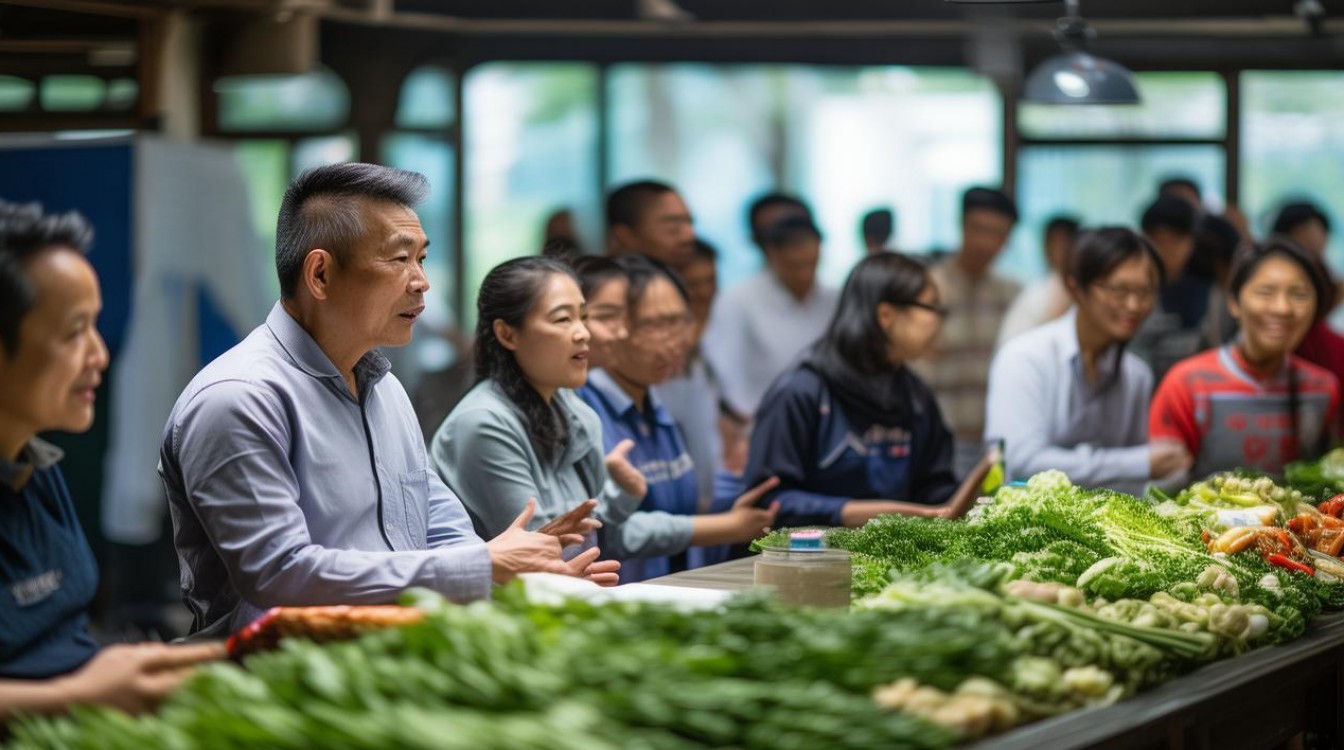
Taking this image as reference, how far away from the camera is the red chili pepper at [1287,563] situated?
4.16m

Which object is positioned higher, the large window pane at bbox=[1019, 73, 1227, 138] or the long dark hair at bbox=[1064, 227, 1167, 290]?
the large window pane at bbox=[1019, 73, 1227, 138]

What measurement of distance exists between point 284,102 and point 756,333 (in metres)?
2.72

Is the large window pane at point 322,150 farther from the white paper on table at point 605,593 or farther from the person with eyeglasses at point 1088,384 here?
the white paper on table at point 605,593

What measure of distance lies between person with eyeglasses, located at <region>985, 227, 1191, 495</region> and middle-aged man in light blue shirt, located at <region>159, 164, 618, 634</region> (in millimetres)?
2648

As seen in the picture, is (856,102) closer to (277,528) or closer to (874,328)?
(874,328)

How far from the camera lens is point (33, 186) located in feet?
24.2

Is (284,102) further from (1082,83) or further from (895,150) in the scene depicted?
(1082,83)

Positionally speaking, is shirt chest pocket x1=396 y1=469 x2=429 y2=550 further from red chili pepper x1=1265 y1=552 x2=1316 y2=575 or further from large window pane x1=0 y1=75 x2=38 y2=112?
large window pane x1=0 y1=75 x2=38 y2=112

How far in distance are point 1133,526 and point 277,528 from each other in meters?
2.12

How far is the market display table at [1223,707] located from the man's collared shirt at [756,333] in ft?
10.5

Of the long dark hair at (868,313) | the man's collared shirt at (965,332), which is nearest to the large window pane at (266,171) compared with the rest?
the man's collared shirt at (965,332)

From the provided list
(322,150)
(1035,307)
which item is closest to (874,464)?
(1035,307)

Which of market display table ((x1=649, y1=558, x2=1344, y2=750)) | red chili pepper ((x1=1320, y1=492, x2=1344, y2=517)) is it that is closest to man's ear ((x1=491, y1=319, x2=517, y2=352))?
market display table ((x1=649, y1=558, x2=1344, y2=750))

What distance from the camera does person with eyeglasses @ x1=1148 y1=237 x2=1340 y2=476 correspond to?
19.5 feet
